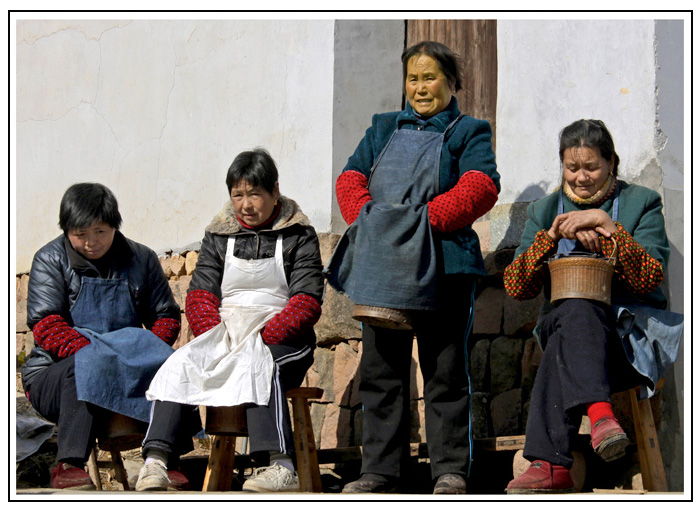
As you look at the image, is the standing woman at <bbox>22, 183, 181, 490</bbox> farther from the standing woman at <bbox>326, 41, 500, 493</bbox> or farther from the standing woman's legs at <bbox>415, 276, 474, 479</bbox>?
the standing woman's legs at <bbox>415, 276, 474, 479</bbox>

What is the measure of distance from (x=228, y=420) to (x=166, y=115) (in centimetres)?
311

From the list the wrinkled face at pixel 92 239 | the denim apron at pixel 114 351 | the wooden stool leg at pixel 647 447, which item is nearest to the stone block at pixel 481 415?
the wooden stool leg at pixel 647 447

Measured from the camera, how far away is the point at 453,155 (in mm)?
4609

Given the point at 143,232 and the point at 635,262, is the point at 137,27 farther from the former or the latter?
the point at 635,262

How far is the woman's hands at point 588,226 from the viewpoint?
4320 mm

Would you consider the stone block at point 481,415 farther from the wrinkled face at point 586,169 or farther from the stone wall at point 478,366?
the wrinkled face at point 586,169

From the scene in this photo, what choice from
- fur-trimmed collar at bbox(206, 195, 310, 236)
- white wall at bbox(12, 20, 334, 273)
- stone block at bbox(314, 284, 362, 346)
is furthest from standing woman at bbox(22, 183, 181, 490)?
white wall at bbox(12, 20, 334, 273)

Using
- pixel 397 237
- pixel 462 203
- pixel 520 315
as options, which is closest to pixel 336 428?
pixel 520 315

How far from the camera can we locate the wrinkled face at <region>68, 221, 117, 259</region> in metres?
4.75

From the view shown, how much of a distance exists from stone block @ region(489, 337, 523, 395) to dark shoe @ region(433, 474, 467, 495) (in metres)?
1.18

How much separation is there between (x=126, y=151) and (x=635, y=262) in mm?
4115

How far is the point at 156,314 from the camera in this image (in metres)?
5.00

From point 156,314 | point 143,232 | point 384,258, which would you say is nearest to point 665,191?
point 384,258

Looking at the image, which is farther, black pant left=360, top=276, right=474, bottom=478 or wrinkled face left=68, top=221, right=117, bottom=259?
wrinkled face left=68, top=221, right=117, bottom=259
